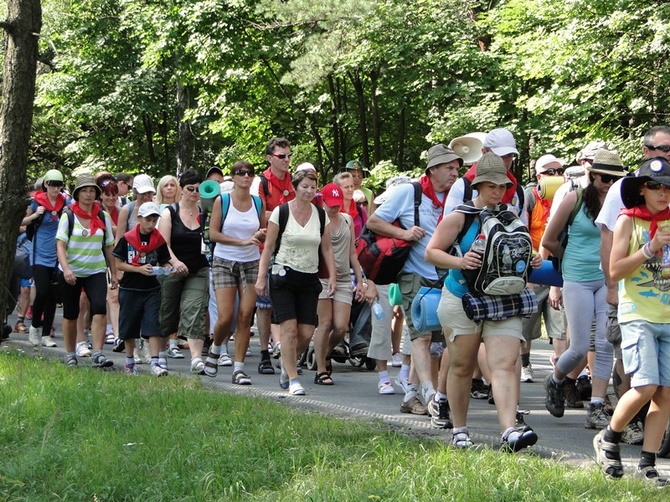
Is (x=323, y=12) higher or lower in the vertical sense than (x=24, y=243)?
higher

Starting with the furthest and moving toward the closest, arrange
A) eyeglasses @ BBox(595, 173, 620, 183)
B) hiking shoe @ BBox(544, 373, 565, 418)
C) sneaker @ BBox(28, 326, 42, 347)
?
1. sneaker @ BBox(28, 326, 42, 347)
2. hiking shoe @ BBox(544, 373, 565, 418)
3. eyeglasses @ BBox(595, 173, 620, 183)

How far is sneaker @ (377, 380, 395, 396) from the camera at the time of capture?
10.7 metres

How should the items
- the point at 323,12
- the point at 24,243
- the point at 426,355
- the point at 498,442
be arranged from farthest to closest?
the point at 323,12 < the point at 24,243 < the point at 426,355 < the point at 498,442

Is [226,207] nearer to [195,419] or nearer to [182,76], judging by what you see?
[195,419]

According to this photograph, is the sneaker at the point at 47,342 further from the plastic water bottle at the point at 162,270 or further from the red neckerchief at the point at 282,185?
the red neckerchief at the point at 282,185

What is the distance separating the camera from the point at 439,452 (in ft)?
21.9

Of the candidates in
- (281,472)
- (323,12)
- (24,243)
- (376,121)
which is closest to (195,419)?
(281,472)

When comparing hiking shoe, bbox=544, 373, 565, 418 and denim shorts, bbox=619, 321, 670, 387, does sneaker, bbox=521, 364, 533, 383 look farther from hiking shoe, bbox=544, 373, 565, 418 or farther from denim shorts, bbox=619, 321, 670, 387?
denim shorts, bbox=619, 321, 670, 387

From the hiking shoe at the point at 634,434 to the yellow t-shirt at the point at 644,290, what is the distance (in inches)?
62.6

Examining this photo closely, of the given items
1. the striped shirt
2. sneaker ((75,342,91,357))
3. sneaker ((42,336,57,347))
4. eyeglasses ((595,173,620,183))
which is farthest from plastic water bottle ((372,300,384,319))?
sneaker ((42,336,57,347))

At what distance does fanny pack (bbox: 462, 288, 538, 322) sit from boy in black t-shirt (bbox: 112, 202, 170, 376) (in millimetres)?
5152

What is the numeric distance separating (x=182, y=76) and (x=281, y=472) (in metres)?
27.5

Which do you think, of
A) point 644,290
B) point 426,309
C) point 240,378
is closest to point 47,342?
point 240,378

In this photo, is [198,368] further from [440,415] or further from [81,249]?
[440,415]
